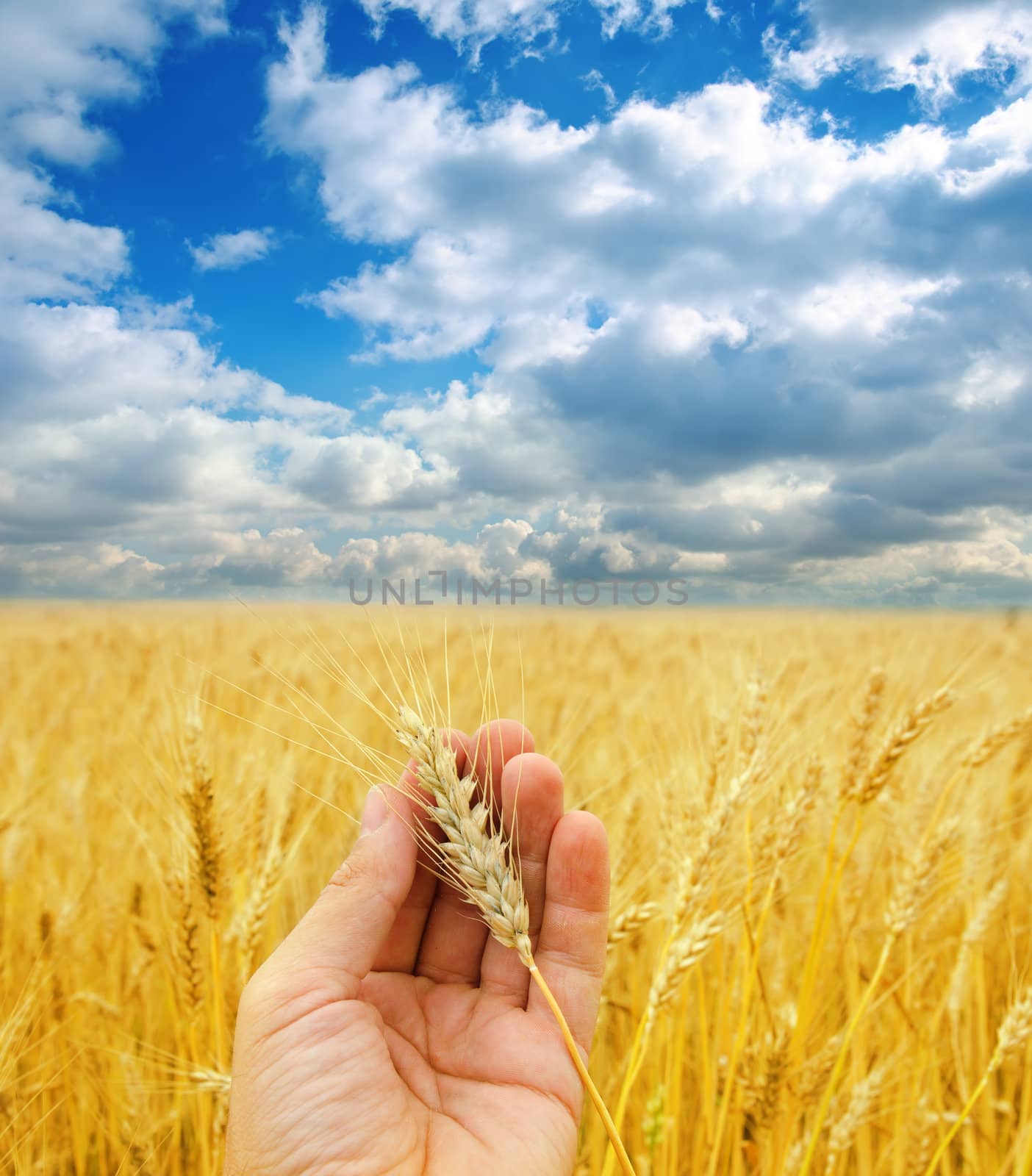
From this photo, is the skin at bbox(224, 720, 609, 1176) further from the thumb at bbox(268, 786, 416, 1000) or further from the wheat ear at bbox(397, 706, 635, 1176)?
the wheat ear at bbox(397, 706, 635, 1176)

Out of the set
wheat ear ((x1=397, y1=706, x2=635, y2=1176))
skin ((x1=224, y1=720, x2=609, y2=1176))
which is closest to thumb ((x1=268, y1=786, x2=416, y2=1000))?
skin ((x1=224, y1=720, x2=609, y2=1176))

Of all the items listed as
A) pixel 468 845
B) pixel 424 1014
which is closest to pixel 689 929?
pixel 424 1014

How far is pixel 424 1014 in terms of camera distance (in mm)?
1648

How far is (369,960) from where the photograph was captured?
1.47 meters

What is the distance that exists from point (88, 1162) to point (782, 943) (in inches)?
88.5

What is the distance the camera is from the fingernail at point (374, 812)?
1.61m

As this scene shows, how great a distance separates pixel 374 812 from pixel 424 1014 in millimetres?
441

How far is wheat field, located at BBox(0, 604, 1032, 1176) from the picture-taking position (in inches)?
71.2

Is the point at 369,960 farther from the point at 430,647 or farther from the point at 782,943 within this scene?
the point at 430,647

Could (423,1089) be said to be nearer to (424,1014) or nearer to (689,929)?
(424,1014)

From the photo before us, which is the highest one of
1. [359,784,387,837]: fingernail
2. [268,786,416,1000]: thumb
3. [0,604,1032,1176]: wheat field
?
[359,784,387,837]: fingernail

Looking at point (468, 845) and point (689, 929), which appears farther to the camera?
point (689, 929)

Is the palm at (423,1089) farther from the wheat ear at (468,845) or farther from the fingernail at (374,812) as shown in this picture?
the fingernail at (374,812)

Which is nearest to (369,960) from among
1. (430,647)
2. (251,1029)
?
(251,1029)
